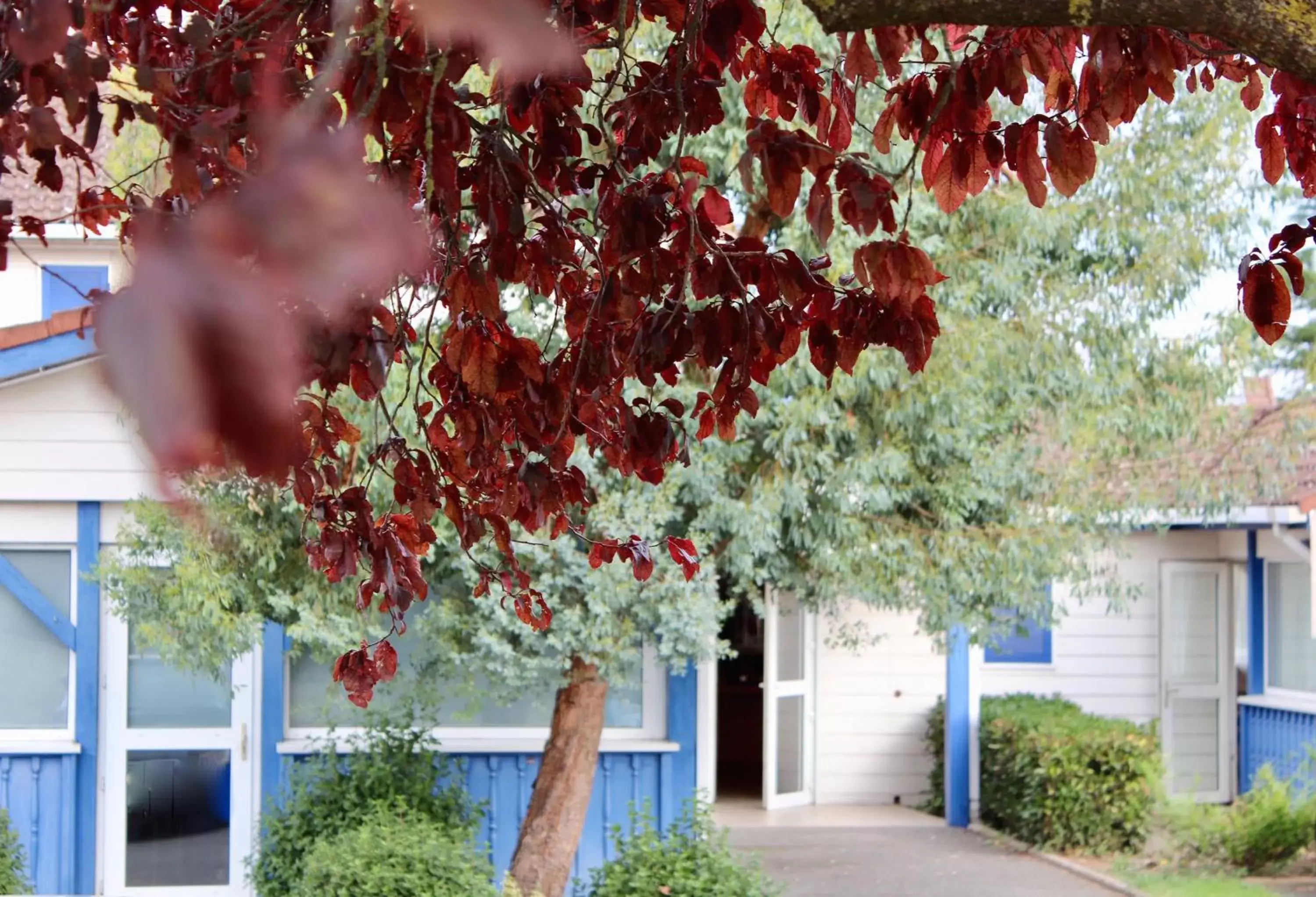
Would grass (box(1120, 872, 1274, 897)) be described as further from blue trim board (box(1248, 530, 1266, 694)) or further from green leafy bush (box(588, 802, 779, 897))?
blue trim board (box(1248, 530, 1266, 694))

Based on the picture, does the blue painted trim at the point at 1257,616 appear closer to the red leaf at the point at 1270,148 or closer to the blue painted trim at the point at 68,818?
the blue painted trim at the point at 68,818

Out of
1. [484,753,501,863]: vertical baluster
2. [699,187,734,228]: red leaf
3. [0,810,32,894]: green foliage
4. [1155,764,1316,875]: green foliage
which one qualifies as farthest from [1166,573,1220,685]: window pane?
[699,187,734,228]: red leaf

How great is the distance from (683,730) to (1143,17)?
24.0ft

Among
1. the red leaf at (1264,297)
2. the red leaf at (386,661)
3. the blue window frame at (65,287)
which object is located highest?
the blue window frame at (65,287)

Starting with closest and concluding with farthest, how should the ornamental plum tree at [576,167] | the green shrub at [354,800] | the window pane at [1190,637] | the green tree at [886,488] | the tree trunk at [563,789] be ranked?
1. the ornamental plum tree at [576,167]
2. the green tree at [886,488]
3. the green shrub at [354,800]
4. the tree trunk at [563,789]
5. the window pane at [1190,637]

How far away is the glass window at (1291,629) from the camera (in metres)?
12.0

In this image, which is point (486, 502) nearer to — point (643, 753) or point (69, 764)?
point (643, 753)

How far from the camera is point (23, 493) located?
8359 millimetres

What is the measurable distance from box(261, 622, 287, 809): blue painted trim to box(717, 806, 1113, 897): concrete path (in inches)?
122

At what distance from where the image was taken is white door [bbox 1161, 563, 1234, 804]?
12.9 meters

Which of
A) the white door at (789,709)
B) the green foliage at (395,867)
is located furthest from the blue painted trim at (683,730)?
the white door at (789,709)

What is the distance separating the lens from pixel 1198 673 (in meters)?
13.1

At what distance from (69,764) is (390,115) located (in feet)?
24.6

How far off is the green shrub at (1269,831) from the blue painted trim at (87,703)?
7.62m
